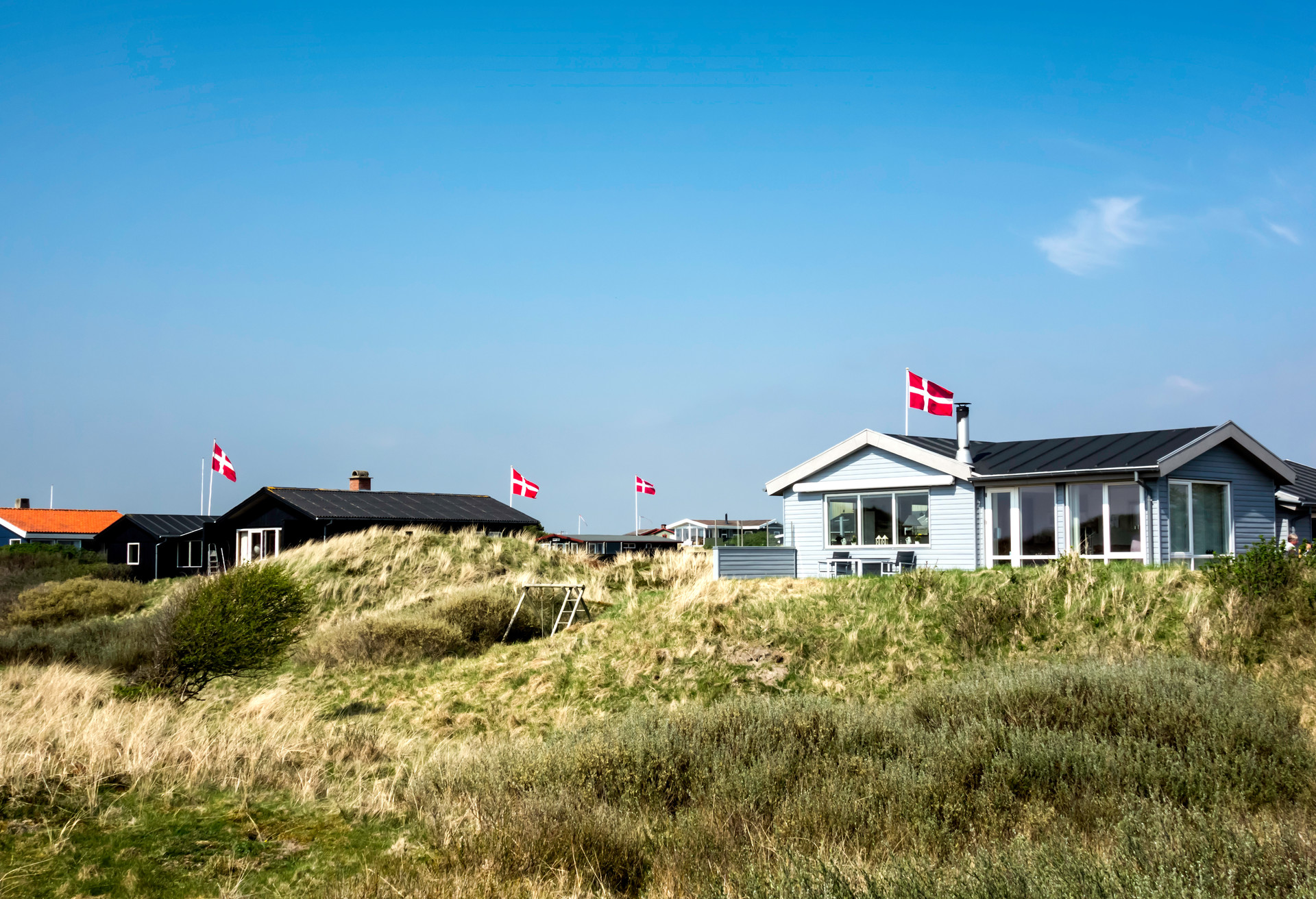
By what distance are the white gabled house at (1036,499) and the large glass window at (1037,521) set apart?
0.08 feet

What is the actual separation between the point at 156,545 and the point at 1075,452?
120 feet

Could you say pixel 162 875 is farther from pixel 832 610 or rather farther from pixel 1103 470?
pixel 1103 470

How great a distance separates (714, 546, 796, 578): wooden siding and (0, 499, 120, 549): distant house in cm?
4849

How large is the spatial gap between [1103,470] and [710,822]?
1618 cm

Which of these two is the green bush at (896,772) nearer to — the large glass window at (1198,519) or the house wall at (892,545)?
the large glass window at (1198,519)

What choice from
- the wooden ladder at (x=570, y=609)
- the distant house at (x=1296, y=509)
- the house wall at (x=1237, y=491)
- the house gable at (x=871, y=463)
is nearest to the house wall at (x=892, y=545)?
the house gable at (x=871, y=463)

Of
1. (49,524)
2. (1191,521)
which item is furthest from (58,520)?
(1191,521)

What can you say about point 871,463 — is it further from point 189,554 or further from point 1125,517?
point 189,554

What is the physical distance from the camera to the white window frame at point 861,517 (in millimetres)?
23203

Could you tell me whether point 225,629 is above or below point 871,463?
below

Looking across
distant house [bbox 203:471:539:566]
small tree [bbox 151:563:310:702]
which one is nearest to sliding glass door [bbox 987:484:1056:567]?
small tree [bbox 151:563:310:702]

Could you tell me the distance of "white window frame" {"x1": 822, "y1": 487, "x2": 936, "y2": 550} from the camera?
23.2 m

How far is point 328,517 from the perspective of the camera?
33.2m

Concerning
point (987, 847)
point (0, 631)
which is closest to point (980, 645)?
point (987, 847)
